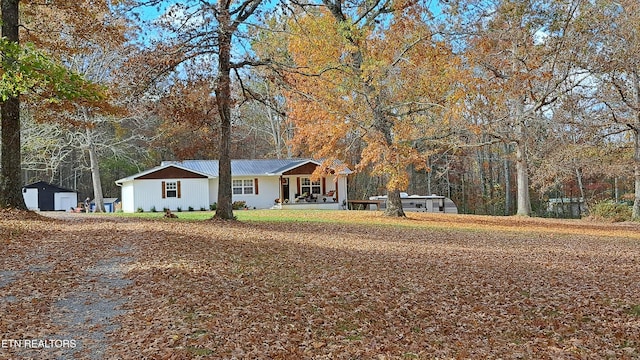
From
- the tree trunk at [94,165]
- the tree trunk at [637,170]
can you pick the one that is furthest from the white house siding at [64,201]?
the tree trunk at [637,170]

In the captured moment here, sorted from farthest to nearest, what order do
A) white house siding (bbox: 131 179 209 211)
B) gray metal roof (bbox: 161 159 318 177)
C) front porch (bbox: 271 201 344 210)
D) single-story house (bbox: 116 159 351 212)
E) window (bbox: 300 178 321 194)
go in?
window (bbox: 300 178 321 194) < gray metal roof (bbox: 161 159 318 177) < front porch (bbox: 271 201 344 210) < single-story house (bbox: 116 159 351 212) < white house siding (bbox: 131 179 209 211)

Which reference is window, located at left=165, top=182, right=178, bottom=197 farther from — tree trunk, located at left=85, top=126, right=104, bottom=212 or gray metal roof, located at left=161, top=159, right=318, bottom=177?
tree trunk, located at left=85, top=126, right=104, bottom=212

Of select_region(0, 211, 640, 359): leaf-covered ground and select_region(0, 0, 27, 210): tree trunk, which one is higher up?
select_region(0, 0, 27, 210): tree trunk

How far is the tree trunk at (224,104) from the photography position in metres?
13.6

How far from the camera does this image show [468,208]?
41625 mm

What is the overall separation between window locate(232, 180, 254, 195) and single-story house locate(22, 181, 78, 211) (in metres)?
12.0

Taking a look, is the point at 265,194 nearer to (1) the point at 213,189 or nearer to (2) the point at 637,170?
(1) the point at 213,189

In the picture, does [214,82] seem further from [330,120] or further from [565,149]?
[565,149]

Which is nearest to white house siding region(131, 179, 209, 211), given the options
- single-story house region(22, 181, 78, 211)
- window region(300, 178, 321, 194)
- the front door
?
the front door

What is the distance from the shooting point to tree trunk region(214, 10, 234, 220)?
1356cm

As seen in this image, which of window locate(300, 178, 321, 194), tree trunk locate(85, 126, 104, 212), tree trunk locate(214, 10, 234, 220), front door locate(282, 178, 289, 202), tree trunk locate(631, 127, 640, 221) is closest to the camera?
tree trunk locate(214, 10, 234, 220)

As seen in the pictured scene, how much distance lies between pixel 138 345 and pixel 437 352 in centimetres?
309

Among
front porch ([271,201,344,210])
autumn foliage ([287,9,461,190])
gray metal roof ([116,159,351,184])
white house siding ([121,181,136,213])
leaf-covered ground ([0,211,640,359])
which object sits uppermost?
autumn foliage ([287,9,461,190])

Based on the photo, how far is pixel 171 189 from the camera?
1171 inches
